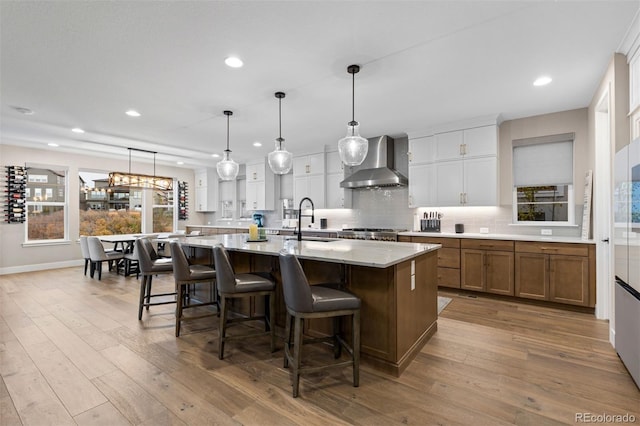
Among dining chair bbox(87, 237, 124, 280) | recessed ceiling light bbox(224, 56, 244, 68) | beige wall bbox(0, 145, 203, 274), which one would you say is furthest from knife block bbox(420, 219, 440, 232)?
beige wall bbox(0, 145, 203, 274)

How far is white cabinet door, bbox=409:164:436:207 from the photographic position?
496cm

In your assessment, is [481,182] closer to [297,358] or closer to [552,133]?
[552,133]

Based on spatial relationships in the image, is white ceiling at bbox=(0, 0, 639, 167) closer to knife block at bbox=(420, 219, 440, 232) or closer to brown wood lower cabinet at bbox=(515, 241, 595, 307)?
knife block at bbox=(420, 219, 440, 232)

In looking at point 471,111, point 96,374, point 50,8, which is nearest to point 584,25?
point 471,111

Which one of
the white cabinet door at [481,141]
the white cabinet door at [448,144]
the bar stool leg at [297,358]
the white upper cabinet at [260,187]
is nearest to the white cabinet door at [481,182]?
the white cabinet door at [481,141]

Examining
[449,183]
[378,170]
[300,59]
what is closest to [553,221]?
[449,183]

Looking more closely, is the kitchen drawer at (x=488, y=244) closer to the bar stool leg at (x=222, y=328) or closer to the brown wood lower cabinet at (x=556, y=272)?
the brown wood lower cabinet at (x=556, y=272)

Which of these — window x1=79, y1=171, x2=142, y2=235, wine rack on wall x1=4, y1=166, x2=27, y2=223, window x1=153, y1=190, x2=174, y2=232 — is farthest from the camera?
window x1=153, y1=190, x2=174, y2=232

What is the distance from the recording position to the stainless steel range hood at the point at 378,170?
5254mm

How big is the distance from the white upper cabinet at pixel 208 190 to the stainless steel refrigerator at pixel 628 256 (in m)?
8.51

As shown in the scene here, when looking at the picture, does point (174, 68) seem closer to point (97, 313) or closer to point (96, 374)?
point (96, 374)

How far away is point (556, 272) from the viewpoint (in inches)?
148

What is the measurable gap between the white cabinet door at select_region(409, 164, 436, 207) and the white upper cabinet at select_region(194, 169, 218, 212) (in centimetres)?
595

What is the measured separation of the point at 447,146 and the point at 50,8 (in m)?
4.75
